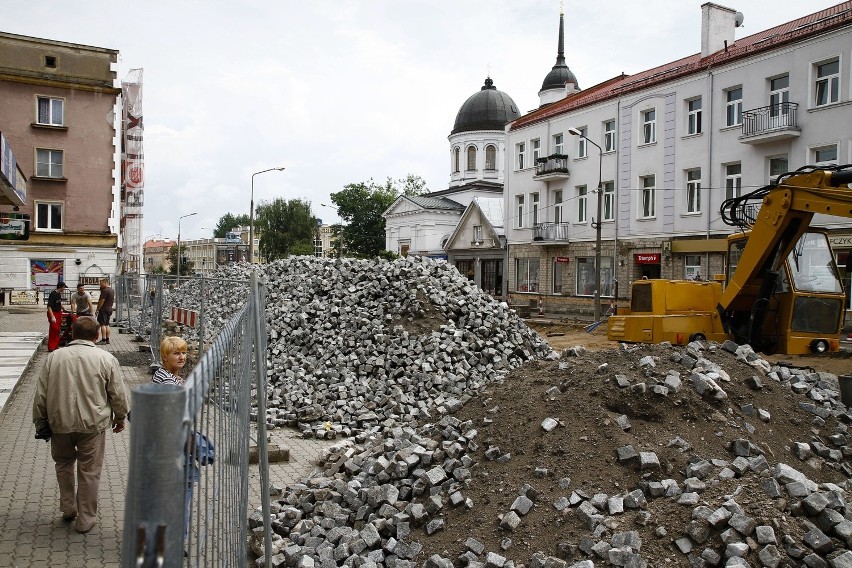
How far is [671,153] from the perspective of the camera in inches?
1248

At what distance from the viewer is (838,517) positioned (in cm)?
496

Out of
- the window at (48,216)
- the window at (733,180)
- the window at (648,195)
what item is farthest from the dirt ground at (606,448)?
the window at (48,216)

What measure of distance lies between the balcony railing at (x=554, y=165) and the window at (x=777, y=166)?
41.8 ft

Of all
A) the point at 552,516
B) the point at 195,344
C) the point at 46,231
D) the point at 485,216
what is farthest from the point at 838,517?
the point at 485,216

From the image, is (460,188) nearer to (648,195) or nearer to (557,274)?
(557,274)

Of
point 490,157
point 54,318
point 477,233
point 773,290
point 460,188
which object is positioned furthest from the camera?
point 490,157

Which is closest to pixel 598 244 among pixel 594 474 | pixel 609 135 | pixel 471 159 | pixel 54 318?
pixel 609 135

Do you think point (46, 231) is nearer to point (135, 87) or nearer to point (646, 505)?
point (135, 87)

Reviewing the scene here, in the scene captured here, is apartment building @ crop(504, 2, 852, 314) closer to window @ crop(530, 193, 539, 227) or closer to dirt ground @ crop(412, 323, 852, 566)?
window @ crop(530, 193, 539, 227)

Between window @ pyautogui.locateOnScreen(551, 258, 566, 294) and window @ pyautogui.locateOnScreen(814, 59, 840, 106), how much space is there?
15.8 m

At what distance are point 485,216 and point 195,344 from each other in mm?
38351

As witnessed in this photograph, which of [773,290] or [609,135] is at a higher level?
[609,135]

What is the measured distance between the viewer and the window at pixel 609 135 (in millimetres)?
35597

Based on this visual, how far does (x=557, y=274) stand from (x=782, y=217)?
1066 inches
